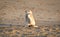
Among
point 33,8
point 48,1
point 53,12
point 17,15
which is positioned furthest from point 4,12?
point 48,1

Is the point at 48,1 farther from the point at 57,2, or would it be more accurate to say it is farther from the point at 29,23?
the point at 29,23

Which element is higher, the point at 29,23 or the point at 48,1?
the point at 48,1

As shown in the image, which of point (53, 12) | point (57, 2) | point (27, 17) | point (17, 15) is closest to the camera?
point (27, 17)

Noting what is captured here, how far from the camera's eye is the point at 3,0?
37.2 feet

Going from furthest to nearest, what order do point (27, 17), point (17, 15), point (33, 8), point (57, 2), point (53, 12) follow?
point (57, 2) < point (33, 8) < point (53, 12) < point (17, 15) < point (27, 17)

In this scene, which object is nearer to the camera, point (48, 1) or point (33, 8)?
point (33, 8)

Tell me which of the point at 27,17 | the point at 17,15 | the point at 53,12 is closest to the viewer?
the point at 27,17

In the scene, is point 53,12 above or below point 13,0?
below

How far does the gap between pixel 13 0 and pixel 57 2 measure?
2.46m

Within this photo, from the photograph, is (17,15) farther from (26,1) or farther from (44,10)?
(26,1)

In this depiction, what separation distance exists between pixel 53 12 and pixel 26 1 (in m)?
2.27

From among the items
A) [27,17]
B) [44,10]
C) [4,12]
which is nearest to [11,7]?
[4,12]

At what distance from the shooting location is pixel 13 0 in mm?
11477

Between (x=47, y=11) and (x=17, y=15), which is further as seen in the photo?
(x=47, y=11)
